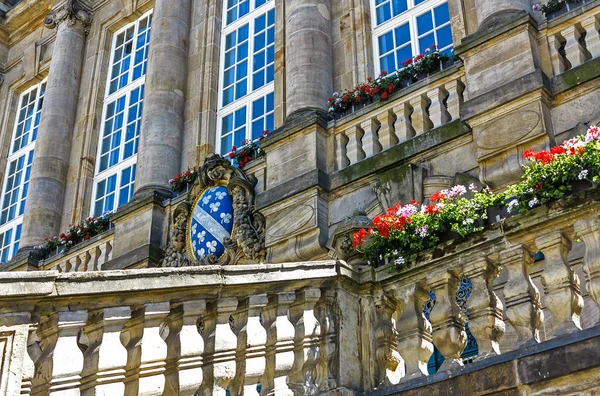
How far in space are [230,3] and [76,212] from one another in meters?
Result: 4.92

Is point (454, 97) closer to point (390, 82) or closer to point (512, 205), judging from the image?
point (390, 82)

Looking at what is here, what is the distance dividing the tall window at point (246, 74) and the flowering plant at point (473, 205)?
6381mm

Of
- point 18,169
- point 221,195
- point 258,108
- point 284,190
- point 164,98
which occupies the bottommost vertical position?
point 284,190

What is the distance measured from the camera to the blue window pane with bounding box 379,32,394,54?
1199 cm

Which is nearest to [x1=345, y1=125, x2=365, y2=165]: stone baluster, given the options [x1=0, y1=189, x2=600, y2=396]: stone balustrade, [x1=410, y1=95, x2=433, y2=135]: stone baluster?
[x1=410, y1=95, x2=433, y2=135]: stone baluster

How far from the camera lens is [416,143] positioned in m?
9.23

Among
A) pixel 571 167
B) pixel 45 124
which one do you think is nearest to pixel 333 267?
pixel 571 167

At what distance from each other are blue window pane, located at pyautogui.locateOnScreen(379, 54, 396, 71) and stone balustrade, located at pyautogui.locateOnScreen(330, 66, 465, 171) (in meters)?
1.84

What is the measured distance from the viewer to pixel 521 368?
4891 millimetres

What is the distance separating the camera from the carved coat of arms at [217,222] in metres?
10.7

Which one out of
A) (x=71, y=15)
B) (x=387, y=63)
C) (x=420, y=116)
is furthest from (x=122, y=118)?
(x=420, y=116)

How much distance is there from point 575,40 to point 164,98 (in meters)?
7.55

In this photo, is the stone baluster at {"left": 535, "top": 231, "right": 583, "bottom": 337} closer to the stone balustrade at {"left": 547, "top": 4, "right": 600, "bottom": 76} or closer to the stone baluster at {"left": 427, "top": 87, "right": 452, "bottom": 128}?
the stone balustrade at {"left": 547, "top": 4, "right": 600, "bottom": 76}

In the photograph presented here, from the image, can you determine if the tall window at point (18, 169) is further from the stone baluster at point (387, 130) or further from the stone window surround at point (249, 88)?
the stone baluster at point (387, 130)
